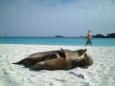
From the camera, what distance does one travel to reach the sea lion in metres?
5.33

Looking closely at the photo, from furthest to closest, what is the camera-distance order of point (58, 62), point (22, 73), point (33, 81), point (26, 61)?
1. point (26, 61)
2. point (58, 62)
3. point (22, 73)
4. point (33, 81)

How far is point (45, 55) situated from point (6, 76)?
55.8 inches

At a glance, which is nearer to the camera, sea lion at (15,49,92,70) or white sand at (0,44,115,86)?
white sand at (0,44,115,86)

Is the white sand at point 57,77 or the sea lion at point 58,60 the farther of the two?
the sea lion at point 58,60

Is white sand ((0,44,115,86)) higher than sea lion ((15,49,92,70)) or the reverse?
the reverse

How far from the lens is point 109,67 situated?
5969 millimetres

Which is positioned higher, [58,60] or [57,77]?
[58,60]

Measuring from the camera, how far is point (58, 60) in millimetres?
5344

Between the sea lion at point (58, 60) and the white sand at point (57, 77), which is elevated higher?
the sea lion at point (58, 60)

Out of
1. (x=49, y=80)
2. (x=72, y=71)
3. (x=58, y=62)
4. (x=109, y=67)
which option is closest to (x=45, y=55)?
(x=58, y=62)

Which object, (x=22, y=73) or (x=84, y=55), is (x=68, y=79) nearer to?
(x=22, y=73)

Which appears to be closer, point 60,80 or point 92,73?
point 60,80

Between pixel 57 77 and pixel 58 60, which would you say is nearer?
pixel 57 77

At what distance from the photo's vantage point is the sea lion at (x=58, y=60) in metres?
5.33
